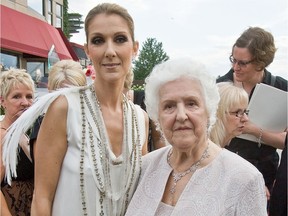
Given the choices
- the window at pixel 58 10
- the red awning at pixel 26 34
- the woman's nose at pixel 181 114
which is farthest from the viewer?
the window at pixel 58 10

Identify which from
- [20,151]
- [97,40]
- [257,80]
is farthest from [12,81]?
[257,80]

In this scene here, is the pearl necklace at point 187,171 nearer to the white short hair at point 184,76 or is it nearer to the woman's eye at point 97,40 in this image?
the white short hair at point 184,76

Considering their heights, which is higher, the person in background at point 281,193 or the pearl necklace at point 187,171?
the pearl necklace at point 187,171

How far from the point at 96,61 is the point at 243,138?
4.25 feet

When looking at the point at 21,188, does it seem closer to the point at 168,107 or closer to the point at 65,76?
the point at 65,76

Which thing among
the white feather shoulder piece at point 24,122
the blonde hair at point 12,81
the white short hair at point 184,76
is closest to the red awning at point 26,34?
the blonde hair at point 12,81

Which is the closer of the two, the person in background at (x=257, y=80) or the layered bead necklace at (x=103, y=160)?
the layered bead necklace at (x=103, y=160)

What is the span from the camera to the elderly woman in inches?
56.3

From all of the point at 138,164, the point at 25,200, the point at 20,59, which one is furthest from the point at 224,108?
the point at 20,59

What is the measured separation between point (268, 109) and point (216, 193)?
120cm

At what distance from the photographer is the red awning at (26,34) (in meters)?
11.2

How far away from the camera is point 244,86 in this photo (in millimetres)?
2703

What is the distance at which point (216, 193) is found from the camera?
4.80 ft

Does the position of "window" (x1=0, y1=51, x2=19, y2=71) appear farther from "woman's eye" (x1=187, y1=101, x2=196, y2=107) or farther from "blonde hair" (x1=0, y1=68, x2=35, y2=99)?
"woman's eye" (x1=187, y1=101, x2=196, y2=107)
